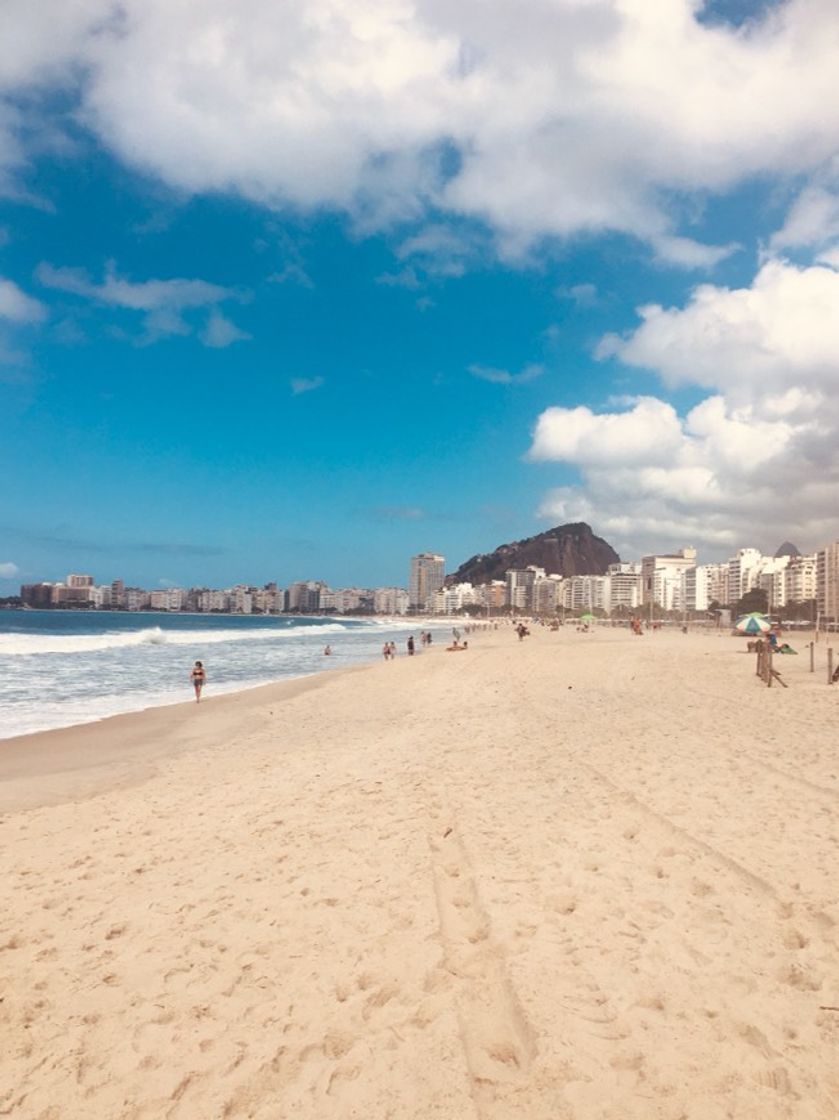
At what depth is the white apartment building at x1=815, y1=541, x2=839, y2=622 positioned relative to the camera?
13400 centimetres

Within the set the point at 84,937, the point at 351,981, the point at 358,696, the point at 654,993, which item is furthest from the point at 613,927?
the point at 358,696

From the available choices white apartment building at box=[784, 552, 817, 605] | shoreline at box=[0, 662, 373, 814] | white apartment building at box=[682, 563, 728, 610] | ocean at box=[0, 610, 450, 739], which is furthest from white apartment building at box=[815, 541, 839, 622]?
shoreline at box=[0, 662, 373, 814]

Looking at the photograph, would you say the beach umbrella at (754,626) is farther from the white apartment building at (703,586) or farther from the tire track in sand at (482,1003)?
the white apartment building at (703,586)

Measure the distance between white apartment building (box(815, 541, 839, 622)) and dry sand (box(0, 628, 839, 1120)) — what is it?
471ft

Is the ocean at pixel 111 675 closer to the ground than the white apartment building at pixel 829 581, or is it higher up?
closer to the ground

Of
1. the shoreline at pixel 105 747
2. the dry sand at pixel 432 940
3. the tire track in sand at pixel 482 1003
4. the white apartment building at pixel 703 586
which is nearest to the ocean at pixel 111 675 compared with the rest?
the shoreline at pixel 105 747

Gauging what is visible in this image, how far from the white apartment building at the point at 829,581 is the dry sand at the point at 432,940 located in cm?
14351

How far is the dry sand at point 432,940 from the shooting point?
306cm

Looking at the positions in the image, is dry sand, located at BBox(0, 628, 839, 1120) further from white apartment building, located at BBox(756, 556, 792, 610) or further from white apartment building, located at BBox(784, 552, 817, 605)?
white apartment building, located at BBox(784, 552, 817, 605)

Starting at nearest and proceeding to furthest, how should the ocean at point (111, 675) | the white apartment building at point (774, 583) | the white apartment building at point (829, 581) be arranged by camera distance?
the ocean at point (111, 675), the white apartment building at point (829, 581), the white apartment building at point (774, 583)

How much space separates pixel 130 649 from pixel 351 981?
154 feet

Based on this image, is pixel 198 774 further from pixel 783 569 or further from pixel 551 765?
pixel 783 569

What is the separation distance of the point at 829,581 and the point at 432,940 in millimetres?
160970

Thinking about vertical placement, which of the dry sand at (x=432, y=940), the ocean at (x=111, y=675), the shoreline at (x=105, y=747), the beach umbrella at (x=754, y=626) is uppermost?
the beach umbrella at (x=754, y=626)
